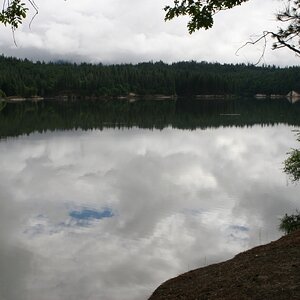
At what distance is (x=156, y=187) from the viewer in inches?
1169

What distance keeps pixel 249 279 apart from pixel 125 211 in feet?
42.4

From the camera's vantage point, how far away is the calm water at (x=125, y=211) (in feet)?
51.0

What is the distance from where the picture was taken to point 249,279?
37.2ft

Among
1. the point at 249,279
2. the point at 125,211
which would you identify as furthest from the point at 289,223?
the point at 249,279

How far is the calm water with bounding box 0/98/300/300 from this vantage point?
15539 millimetres

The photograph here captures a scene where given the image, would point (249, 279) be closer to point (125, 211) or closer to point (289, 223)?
point (289, 223)

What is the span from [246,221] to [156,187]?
29.3 ft

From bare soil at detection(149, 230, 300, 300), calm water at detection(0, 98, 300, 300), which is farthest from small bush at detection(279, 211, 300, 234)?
bare soil at detection(149, 230, 300, 300)

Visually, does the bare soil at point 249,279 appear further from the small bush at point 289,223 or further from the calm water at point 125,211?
the small bush at point 289,223

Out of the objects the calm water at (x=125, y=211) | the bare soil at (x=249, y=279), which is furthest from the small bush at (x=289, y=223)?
the bare soil at (x=249, y=279)

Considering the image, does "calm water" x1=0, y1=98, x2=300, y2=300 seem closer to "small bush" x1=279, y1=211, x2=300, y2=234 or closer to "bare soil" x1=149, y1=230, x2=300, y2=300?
"small bush" x1=279, y1=211, x2=300, y2=234

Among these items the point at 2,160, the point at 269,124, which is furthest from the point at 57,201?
the point at 269,124

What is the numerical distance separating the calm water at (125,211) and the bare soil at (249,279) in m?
1.80

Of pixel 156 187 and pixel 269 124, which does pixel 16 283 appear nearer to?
pixel 156 187
